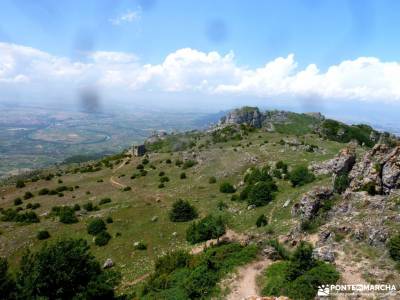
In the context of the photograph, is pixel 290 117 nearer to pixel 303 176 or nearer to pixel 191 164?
pixel 191 164

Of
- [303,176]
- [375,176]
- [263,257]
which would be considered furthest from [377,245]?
[303,176]

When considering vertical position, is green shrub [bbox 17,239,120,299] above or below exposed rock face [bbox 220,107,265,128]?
below

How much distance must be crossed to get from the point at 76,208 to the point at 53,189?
18.3 meters

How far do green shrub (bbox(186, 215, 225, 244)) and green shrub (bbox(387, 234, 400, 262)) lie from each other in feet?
52.2

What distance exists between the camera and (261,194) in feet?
149

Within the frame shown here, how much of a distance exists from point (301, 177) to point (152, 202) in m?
22.1

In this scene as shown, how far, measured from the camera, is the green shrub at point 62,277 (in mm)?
27062

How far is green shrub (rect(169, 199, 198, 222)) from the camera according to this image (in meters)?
46.8

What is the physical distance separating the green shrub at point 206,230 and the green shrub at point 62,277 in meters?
11.0

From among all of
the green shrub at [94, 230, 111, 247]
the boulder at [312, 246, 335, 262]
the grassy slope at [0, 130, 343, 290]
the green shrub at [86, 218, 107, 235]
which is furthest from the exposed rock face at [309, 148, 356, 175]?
the green shrub at [86, 218, 107, 235]

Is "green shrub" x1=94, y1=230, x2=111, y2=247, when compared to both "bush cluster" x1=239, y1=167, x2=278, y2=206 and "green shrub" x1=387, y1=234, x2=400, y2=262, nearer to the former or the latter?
"bush cluster" x1=239, y1=167, x2=278, y2=206

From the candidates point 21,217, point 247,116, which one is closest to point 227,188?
point 21,217

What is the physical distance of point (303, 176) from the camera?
161 feet

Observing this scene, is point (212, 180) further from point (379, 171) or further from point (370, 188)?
point (370, 188)
